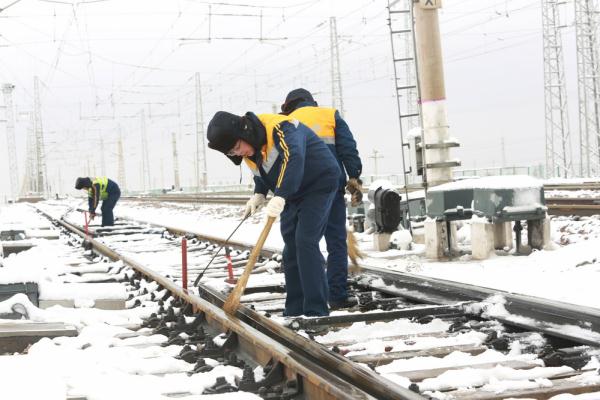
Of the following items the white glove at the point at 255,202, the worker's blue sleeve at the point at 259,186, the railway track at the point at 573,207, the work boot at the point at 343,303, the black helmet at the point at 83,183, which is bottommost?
the work boot at the point at 343,303

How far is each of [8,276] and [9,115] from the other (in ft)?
191

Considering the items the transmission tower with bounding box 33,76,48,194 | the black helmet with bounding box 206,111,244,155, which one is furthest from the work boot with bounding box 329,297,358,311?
the transmission tower with bounding box 33,76,48,194

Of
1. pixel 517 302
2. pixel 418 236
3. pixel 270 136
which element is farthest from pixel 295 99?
pixel 418 236

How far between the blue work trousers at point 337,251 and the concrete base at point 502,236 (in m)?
4.22

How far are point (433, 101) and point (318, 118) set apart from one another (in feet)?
19.2

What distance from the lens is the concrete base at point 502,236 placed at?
1021cm

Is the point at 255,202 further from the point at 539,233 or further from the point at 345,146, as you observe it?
the point at 539,233

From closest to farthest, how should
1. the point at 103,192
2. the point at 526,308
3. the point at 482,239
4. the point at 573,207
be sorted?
the point at 526,308 → the point at 482,239 → the point at 573,207 → the point at 103,192

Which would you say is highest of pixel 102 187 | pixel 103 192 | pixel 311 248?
→ pixel 102 187

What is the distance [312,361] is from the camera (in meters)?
4.22

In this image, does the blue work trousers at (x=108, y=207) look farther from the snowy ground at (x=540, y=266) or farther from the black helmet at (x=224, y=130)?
the black helmet at (x=224, y=130)

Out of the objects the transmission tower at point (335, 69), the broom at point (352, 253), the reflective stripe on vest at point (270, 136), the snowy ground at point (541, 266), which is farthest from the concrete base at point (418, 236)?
the transmission tower at point (335, 69)

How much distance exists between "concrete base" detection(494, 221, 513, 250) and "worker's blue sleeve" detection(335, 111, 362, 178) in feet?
13.8

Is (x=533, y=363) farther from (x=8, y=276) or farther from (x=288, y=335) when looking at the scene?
(x=8, y=276)
